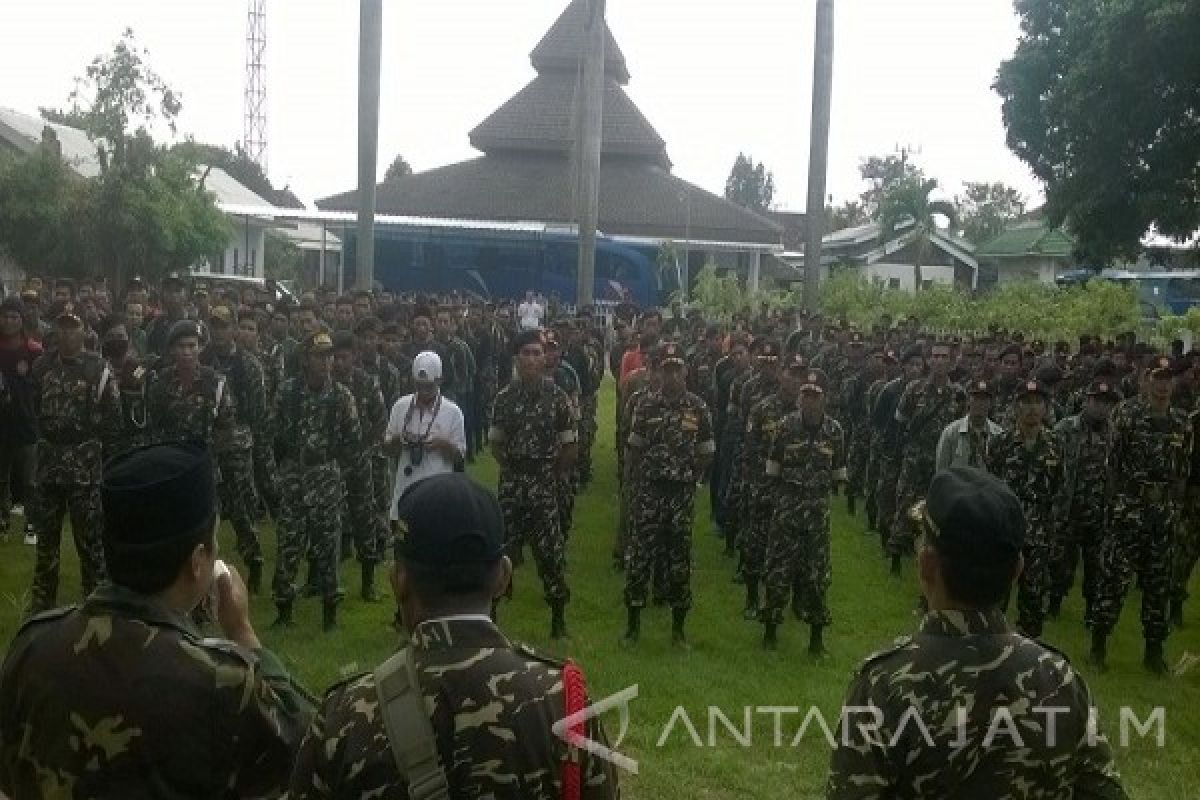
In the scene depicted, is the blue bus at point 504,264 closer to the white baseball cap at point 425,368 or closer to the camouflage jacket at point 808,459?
the camouflage jacket at point 808,459

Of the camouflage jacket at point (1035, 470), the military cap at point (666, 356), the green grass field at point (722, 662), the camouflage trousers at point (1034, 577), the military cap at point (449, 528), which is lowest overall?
the green grass field at point (722, 662)

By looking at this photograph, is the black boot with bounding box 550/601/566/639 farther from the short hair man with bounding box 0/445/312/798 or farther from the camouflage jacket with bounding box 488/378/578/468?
the short hair man with bounding box 0/445/312/798

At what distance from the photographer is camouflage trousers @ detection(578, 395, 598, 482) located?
14.9 metres

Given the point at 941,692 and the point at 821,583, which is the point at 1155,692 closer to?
the point at 821,583

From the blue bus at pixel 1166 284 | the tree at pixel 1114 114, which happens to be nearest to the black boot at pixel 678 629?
the tree at pixel 1114 114

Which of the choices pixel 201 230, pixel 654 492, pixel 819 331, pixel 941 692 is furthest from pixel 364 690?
pixel 201 230

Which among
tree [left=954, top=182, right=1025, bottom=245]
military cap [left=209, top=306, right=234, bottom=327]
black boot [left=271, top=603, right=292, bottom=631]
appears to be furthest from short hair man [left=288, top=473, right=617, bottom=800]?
tree [left=954, top=182, right=1025, bottom=245]

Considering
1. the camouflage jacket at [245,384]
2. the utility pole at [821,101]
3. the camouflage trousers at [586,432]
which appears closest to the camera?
the camouflage jacket at [245,384]

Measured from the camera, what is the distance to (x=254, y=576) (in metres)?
10.1

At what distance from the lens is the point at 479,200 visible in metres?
50.3

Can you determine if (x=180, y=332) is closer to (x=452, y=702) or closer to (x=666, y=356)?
(x=666, y=356)

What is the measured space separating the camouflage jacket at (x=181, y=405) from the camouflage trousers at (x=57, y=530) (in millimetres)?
675

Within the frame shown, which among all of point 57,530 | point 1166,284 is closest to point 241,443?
point 57,530

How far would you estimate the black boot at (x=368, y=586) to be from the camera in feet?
34.0
